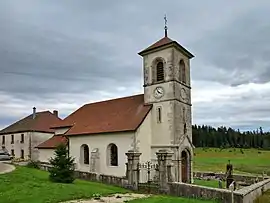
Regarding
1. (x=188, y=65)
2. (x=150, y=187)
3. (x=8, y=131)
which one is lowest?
(x=150, y=187)

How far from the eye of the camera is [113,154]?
28.8 metres

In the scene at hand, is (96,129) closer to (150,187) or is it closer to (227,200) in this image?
(150,187)

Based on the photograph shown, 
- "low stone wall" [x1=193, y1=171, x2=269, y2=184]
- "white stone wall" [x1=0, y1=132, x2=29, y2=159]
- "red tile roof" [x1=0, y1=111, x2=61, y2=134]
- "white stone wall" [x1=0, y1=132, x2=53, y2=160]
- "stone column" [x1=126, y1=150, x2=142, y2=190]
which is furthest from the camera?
"red tile roof" [x1=0, y1=111, x2=61, y2=134]

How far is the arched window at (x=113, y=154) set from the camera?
28.4 m

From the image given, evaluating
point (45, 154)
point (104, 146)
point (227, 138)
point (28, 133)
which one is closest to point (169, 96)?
point (104, 146)

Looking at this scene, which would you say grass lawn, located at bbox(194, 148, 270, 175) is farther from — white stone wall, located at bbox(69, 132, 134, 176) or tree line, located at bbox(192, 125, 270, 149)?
tree line, located at bbox(192, 125, 270, 149)

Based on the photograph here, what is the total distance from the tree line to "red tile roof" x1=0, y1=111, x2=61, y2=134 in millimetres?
77475

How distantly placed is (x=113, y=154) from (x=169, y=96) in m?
7.08

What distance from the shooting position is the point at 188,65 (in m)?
30.7

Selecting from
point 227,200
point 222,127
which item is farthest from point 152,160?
point 222,127

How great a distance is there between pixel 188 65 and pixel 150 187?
540 inches

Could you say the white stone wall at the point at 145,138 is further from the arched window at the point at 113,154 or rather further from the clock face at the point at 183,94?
the clock face at the point at 183,94

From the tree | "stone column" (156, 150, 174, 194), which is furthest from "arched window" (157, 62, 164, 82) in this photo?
the tree

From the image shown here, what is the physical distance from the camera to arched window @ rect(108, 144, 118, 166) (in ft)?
93.2
